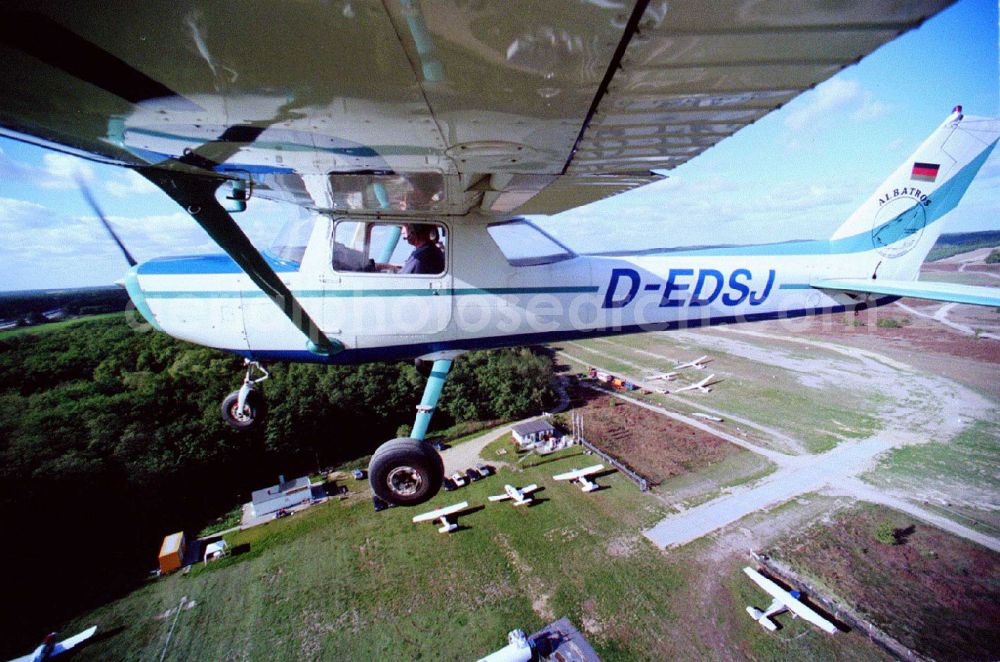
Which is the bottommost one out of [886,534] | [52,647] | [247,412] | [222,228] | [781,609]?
[52,647]

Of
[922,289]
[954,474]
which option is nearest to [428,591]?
[922,289]

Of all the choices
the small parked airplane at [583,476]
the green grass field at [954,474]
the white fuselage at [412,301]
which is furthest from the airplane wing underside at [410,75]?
the green grass field at [954,474]

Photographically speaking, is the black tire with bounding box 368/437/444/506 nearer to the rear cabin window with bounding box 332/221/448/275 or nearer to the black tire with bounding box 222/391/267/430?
the rear cabin window with bounding box 332/221/448/275

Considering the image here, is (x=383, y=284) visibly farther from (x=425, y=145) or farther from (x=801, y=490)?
(x=801, y=490)

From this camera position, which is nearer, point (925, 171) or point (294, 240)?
point (294, 240)


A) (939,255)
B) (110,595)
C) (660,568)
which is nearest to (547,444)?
(660,568)

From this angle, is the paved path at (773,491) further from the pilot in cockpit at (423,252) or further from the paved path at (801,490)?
the pilot in cockpit at (423,252)

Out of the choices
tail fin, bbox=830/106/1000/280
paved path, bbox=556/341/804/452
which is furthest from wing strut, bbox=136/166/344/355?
paved path, bbox=556/341/804/452
